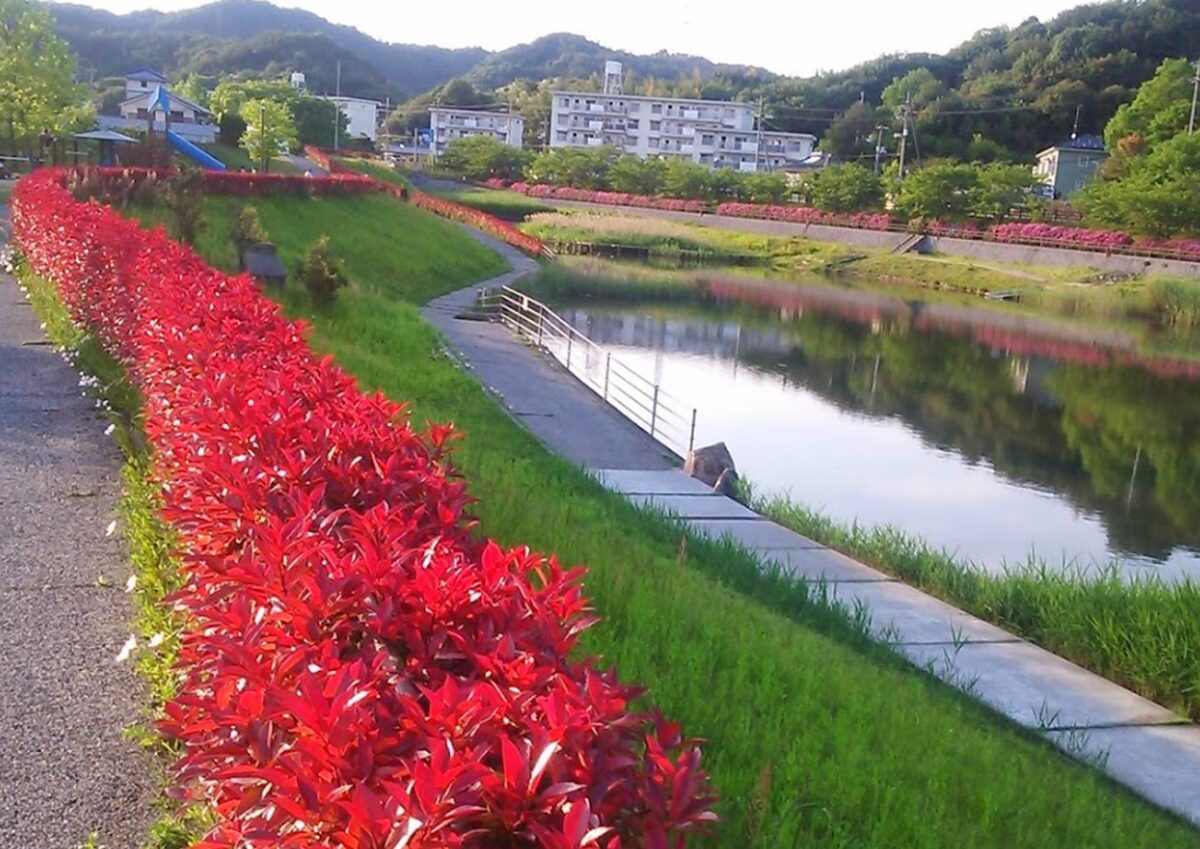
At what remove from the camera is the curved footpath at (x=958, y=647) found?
6.32 metres

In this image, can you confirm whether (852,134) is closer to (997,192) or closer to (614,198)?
(614,198)

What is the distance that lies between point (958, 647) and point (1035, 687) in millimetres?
647

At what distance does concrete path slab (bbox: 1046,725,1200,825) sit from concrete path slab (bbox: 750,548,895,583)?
2.59 metres

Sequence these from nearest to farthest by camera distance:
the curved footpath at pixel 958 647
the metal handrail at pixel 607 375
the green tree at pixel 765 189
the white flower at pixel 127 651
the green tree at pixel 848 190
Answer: the white flower at pixel 127 651
the curved footpath at pixel 958 647
the metal handrail at pixel 607 375
the green tree at pixel 848 190
the green tree at pixel 765 189

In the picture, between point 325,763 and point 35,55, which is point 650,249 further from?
point 325,763

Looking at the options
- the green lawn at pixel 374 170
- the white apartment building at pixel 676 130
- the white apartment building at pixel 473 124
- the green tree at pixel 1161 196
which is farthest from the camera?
the white apartment building at pixel 473 124

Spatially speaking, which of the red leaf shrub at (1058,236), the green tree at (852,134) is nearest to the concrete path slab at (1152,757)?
the red leaf shrub at (1058,236)

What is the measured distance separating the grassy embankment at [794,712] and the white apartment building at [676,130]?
95756 mm

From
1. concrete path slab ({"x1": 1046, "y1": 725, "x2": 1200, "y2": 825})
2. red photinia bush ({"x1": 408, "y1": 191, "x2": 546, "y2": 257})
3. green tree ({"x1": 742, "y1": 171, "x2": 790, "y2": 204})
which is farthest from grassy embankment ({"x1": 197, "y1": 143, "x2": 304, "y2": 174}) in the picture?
concrete path slab ({"x1": 1046, "y1": 725, "x2": 1200, "y2": 825})

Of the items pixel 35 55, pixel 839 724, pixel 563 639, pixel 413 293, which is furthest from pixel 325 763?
pixel 35 55

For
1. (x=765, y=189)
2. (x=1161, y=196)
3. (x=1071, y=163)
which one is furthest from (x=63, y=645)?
(x=1071, y=163)

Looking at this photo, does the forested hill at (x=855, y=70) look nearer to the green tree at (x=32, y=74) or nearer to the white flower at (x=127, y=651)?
the green tree at (x=32, y=74)

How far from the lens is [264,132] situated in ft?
162

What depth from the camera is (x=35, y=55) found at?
37625 mm
